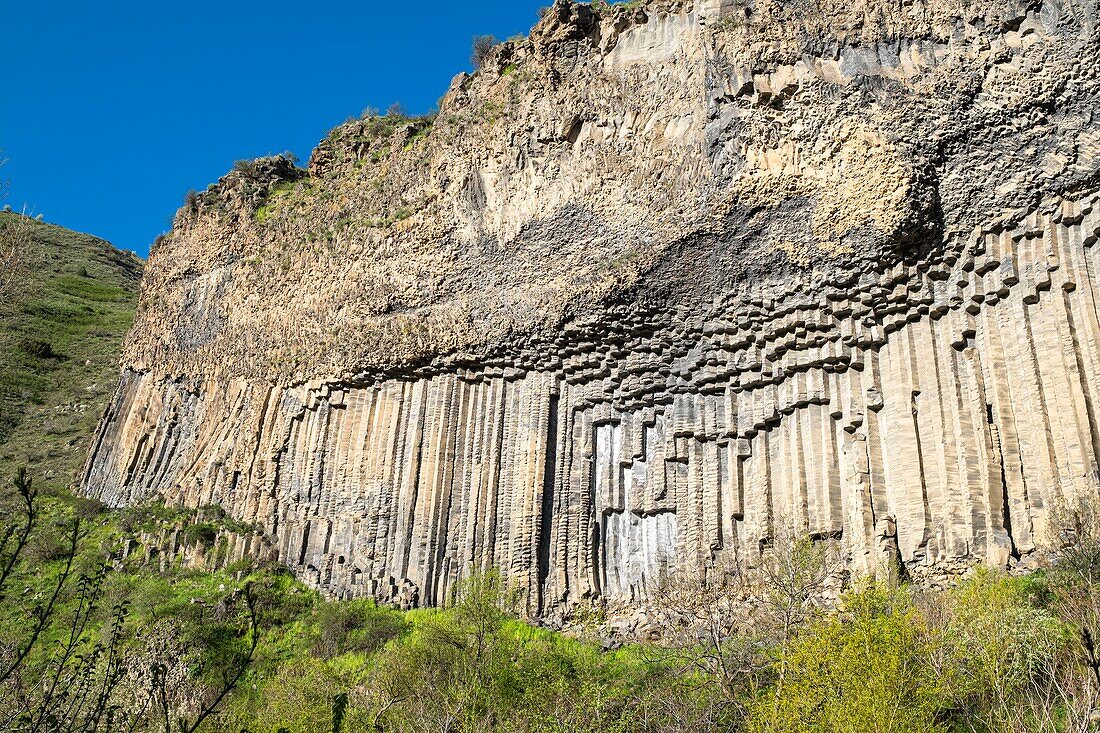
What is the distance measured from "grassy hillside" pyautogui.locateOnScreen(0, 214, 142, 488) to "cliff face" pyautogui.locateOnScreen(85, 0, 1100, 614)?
35.6ft

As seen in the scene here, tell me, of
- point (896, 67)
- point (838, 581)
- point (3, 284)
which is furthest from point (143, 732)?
point (896, 67)

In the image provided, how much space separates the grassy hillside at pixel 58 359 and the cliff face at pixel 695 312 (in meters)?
10.9

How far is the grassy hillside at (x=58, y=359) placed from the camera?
31.3 meters

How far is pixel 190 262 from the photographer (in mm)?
28547

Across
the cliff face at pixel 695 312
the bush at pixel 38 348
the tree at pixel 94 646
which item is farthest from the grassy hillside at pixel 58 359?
the cliff face at pixel 695 312

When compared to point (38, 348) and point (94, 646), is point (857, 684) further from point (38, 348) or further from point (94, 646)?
point (38, 348)

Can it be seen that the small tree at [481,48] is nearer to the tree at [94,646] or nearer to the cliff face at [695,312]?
the cliff face at [695,312]

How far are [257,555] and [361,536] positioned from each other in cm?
289

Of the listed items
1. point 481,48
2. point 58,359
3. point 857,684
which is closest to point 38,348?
point 58,359

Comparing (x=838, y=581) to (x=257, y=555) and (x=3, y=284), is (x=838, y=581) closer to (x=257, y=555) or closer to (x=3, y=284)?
(x=3, y=284)

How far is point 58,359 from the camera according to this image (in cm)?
3769

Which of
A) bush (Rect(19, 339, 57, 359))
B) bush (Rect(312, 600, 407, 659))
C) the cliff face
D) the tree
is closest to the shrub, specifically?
the cliff face

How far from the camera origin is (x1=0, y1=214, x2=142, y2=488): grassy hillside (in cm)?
3127

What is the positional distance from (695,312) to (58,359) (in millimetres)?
30419
